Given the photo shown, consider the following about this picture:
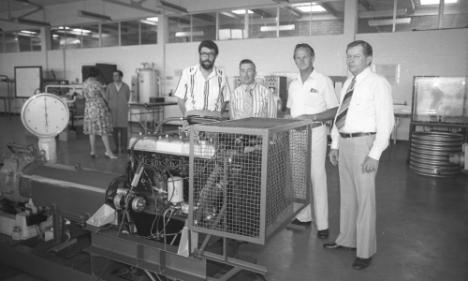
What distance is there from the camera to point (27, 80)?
46.6 feet

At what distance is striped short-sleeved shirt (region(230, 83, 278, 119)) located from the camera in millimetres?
3721

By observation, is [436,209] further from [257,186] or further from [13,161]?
[13,161]

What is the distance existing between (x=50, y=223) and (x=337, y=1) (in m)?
8.33

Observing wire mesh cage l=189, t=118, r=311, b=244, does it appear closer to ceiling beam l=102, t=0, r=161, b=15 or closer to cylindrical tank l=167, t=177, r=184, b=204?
cylindrical tank l=167, t=177, r=184, b=204

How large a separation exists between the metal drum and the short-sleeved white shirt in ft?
11.3

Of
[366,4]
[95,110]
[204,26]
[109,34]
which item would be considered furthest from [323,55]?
[109,34]

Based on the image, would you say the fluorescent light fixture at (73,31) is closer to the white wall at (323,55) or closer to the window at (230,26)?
the white wall at (323,55)

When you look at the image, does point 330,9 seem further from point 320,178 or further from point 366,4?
point 320,178

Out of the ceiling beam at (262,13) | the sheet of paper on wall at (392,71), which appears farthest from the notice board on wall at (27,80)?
the sheet of paper on wall at (392,71)

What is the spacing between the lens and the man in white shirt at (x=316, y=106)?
3287 mm

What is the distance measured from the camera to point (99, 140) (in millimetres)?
8992

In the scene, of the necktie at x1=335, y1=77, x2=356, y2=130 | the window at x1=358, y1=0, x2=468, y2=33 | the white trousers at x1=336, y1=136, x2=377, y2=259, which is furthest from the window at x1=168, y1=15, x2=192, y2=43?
the white trousers at x1=336, y1=136, x2=377, y2=259

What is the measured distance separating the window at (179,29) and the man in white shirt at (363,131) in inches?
374

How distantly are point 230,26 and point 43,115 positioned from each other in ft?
27.5
